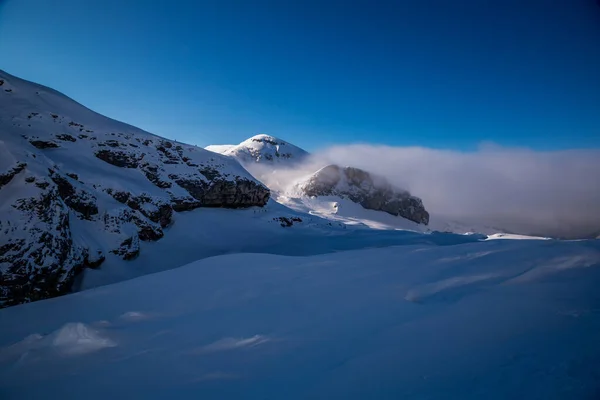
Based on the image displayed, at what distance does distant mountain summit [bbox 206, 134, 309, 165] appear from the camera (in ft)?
253

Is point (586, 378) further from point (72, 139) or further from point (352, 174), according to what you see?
point (352, 174)

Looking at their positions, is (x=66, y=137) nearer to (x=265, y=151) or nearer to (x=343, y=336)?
(x=343, y=336)

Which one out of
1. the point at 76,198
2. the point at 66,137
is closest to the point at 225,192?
the point at 66,137

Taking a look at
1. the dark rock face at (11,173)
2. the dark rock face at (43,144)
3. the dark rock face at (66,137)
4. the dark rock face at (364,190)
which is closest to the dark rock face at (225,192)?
the dark rock face at (66,137)

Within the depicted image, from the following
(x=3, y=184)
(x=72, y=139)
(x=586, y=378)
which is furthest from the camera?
(x=72, y=139)

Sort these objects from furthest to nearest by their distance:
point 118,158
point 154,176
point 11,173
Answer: point 154,176 < point 118,158 < point 11,173

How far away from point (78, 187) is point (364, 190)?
61959 mm

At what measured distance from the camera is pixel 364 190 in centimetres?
6756

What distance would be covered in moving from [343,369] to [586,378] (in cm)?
174

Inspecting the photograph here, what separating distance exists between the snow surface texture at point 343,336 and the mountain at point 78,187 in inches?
136

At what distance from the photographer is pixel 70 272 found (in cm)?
811

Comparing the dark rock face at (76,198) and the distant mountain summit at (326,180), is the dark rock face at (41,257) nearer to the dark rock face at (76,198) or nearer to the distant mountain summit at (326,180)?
the dark rock face at (76,198)

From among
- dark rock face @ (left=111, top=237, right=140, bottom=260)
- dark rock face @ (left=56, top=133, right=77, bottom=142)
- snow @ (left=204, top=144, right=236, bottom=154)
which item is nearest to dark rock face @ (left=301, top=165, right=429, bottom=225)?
snow @ (left=204, top=144, right=236, bottom=154)

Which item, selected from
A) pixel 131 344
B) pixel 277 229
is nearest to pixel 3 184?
pixel 131 344
